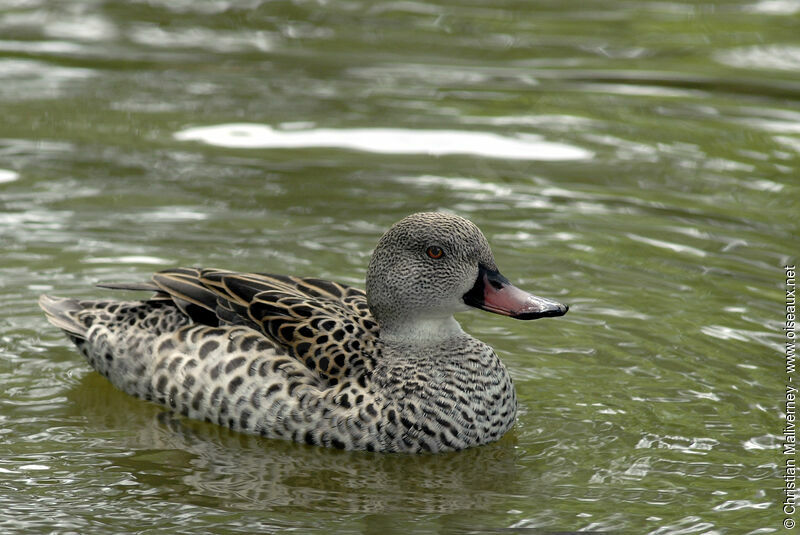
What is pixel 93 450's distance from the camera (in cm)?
Result: 802

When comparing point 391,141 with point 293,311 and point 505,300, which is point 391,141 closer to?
point 293,311

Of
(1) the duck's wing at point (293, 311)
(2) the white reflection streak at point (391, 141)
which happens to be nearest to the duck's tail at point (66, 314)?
(1) the duck's wing at point (293, 311)

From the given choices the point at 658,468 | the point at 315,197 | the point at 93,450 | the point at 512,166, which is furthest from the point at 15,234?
the point at 658,468

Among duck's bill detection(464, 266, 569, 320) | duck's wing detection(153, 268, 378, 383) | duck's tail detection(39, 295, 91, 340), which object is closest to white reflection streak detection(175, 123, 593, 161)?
duck's tail detection(39, 295, 91, 340)

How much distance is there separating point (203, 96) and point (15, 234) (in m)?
4.00

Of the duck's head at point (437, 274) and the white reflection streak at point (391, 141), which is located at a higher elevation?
the white reflection streak at point (391, 141)

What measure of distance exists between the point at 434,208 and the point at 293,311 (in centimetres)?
354

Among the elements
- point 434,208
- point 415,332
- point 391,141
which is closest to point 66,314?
point 415,332

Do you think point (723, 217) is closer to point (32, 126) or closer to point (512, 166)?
point (512, 166)

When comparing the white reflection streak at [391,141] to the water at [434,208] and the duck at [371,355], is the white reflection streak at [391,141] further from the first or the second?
the duck at [371,355]

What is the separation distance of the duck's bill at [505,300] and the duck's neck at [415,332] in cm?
29

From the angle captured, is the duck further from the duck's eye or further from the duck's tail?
the duck's tail

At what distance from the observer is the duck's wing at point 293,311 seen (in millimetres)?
8195

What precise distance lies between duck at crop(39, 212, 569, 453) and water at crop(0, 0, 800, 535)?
160 millimetres
